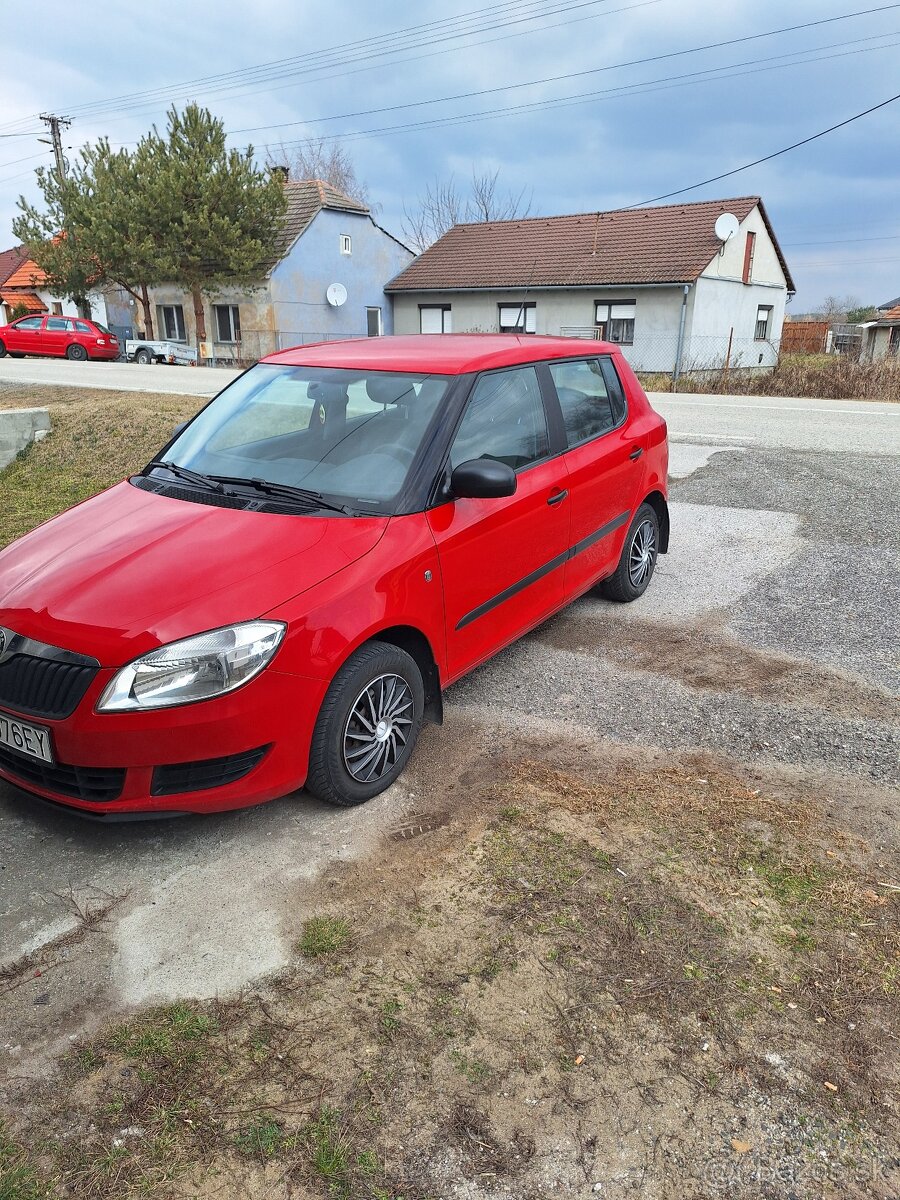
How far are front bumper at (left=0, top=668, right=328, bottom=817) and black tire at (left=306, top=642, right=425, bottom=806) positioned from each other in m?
0.09

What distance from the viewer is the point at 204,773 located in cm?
299

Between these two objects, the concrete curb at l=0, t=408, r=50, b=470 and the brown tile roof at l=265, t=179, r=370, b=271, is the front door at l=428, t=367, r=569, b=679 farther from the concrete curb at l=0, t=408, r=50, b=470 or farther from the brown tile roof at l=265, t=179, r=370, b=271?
the brown tile roof at l=265, t=179, r=370, b=271

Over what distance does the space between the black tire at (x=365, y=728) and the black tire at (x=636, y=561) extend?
2381 millimetres

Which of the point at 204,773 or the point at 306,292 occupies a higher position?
the point at 306,292

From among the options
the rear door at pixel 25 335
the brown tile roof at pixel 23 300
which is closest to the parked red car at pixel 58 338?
the rear door at pixel 25 335

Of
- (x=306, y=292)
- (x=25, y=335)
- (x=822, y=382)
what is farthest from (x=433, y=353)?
(x=306, y=292)

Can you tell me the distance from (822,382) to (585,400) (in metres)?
18.3

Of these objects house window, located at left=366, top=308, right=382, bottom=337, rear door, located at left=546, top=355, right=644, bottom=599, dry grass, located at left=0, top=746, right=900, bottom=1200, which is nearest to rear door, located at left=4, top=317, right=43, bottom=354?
house window, located at left=366, top=308, right=382, bottom=337

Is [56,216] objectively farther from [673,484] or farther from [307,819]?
[307,819]

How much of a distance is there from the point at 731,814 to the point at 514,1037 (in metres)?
1.43

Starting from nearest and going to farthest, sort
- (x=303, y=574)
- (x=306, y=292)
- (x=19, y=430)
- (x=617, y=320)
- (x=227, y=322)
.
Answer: (x=303, y=574), (x=19, y=430), (x=617, y=320), (x=306, y=292), (x=227, y=322)

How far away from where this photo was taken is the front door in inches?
148

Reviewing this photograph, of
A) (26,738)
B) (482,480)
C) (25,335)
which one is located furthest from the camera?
(25,335)

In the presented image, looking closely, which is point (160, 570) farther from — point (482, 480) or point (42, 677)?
point (482, 480)
